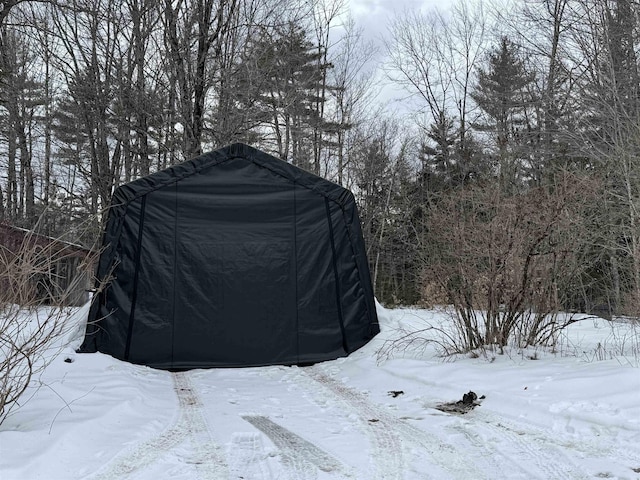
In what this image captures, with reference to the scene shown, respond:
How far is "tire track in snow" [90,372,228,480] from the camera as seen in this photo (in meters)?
2.52

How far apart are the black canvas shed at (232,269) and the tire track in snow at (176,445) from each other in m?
2.56

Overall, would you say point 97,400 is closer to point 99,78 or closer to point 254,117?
point 254,117

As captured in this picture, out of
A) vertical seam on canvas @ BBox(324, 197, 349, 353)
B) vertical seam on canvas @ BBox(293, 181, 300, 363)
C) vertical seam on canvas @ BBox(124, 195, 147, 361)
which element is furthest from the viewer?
vertical seam on canvas @ BBox(324, 197, 349, 353)

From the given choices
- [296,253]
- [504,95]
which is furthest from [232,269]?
[504,95]

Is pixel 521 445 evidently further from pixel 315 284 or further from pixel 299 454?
pixel 315 284

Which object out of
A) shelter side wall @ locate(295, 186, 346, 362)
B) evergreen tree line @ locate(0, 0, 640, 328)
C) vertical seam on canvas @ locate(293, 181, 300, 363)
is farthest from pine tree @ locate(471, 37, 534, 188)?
vertical seam on canvas @ locate(293, 181, 300, 363)

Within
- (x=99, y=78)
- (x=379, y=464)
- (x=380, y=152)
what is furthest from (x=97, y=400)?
(x=380, y=152)

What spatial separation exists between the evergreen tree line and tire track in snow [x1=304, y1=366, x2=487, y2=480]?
179 centimetres

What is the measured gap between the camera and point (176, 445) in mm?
3004

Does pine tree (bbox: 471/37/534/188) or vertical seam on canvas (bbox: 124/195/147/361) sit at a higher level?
pine tree (bbox: 471/37/534/188)

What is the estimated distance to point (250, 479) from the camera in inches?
97.4

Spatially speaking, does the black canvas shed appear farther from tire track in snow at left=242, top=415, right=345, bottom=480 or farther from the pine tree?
the pine tree

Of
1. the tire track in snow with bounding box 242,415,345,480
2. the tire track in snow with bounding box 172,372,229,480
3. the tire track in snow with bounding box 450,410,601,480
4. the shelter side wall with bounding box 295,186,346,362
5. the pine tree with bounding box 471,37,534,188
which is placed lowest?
the tire track in snow with bounding box 450,410,601,480

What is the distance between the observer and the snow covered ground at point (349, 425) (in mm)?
2572
